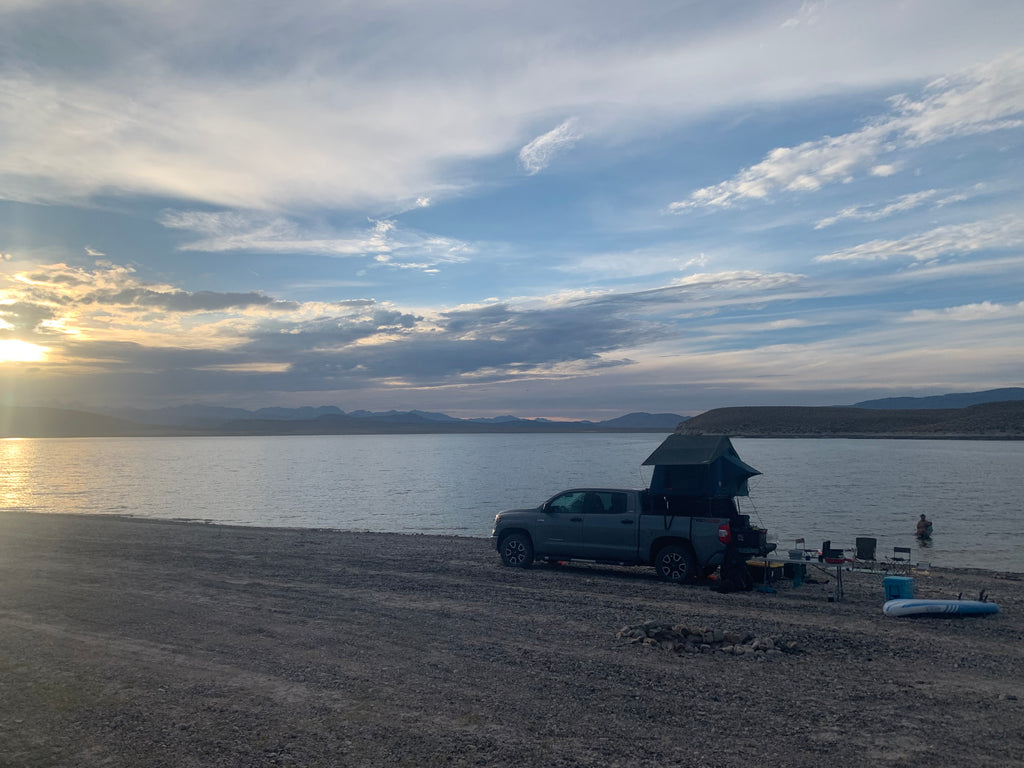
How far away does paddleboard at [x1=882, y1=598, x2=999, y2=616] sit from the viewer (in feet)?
36.9

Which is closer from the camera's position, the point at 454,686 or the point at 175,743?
the point at 175,743

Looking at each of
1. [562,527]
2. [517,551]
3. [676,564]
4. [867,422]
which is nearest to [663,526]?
[676,564]

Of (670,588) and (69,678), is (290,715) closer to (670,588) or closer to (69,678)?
(69,678)

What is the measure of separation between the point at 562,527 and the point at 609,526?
46.4 inches

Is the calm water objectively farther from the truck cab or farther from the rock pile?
the rock pile

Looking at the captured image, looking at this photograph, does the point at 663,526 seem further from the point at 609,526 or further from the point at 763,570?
the point at 763,570

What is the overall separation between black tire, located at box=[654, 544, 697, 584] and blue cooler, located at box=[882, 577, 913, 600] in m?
3.37

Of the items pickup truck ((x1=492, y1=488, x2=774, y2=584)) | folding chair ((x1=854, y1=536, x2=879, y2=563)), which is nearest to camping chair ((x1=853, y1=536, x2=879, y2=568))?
folding chair ((x1=854, y1=536, x2=879, y2=563))

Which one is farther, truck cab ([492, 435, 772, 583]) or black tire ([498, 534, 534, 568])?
black tire ([498, 534, 534, 568])

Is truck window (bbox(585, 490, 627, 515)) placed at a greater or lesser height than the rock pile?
greater

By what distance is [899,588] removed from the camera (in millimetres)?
12352

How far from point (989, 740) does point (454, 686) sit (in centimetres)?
504

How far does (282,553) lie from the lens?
19.0 m

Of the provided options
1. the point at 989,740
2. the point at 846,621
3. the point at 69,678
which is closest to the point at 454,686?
the point at 69,678
